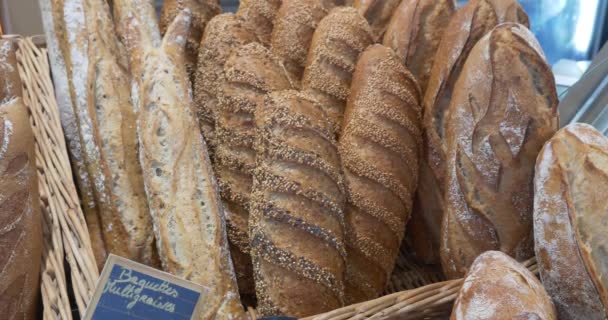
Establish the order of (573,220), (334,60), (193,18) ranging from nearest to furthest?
(573,220) < (334,60) < (193,18)

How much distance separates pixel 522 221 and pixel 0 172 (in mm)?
1117

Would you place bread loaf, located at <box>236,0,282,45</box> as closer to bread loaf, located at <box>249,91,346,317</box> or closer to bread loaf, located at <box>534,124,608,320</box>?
bread loaf, located at <box>249,91,346,317</box>

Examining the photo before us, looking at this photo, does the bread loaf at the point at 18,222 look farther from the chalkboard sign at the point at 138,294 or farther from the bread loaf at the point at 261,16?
the bread loaf at the point at 261,16

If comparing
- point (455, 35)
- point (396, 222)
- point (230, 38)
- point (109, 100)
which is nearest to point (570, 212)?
point (396, 222)

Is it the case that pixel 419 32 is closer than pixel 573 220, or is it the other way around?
pixel 573 220

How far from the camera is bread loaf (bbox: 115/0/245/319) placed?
1.22 metres

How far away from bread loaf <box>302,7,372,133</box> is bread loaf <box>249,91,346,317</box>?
24cm

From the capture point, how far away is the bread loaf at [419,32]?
1.62 meters

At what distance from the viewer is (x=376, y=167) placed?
4.65 ft

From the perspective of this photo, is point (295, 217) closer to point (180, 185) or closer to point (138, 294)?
point (180, 185)

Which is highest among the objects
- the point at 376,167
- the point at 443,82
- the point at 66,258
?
the point at 443,82

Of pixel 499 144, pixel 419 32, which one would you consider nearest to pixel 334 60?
pixel 419 32

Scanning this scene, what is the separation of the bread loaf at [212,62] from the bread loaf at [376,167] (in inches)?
13.6

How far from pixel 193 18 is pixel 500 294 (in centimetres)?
119
